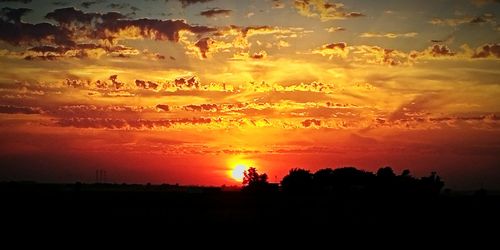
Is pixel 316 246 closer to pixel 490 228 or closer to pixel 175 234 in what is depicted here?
pixel 175 234

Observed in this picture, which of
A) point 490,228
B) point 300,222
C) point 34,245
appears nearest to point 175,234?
point 34,245

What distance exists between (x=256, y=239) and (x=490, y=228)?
20.0 m

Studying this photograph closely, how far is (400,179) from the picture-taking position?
120250 mm

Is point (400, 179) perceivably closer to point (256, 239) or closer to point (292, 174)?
point (292, 174)

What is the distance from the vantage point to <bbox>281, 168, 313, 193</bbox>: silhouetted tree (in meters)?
130

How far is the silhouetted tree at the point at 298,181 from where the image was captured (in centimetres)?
13050

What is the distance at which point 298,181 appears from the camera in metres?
134

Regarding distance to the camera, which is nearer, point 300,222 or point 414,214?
point 300,222

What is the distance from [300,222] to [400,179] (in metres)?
76.5

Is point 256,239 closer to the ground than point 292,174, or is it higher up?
closer to the ground

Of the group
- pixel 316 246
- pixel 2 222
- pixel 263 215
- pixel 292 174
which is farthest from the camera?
pixel 292 174

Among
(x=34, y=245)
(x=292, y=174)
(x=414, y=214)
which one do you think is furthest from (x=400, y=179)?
(x=34, y=245)

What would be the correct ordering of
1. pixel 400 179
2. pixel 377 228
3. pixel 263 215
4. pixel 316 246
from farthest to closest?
pixel 400 179
pixel 263 215
pixel 377 228
pixel 316 246

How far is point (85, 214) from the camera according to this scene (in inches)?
2040
